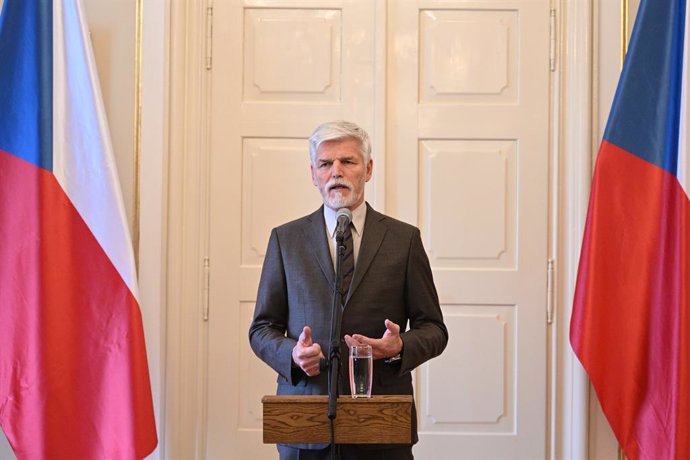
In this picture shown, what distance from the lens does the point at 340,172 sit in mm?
2486

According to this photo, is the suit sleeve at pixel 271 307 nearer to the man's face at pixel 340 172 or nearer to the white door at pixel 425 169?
the man's face at pixel 340 172

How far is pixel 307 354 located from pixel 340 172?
0.58 metres

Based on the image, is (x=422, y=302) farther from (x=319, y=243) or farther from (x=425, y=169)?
(x=425, y=169)

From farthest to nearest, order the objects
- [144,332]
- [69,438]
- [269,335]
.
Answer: [144,332] → [69,438] → [269,335]

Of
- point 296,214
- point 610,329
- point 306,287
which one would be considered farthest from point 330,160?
point 610,329

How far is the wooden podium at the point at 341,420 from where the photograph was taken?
189cm

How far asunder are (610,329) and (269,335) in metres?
1.48

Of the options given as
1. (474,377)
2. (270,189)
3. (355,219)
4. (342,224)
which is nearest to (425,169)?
(270,189)

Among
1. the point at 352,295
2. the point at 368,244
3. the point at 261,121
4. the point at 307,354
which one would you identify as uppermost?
the point at 261,121

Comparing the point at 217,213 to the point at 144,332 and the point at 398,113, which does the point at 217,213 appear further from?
the point at 398,113

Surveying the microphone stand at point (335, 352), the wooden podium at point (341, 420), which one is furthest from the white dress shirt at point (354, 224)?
the wooden podium at point (341, 420)

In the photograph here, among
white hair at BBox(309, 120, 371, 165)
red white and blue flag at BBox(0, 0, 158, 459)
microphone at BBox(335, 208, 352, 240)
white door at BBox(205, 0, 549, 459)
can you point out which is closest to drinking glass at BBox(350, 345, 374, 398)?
microphone at BBox(335, 208, 352, 240)

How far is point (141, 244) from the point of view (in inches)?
139

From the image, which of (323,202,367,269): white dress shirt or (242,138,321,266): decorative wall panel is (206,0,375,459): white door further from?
(323,202,367,269): white dress shirt
